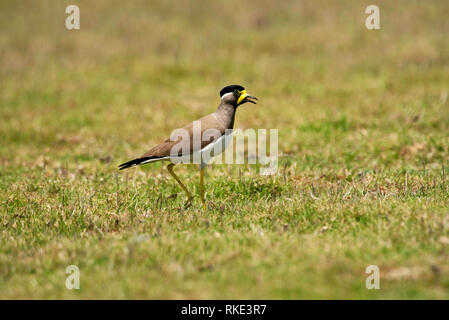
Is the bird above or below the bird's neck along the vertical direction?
below

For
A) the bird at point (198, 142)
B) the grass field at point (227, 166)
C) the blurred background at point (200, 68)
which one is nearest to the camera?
the grass field at point (227, 166)

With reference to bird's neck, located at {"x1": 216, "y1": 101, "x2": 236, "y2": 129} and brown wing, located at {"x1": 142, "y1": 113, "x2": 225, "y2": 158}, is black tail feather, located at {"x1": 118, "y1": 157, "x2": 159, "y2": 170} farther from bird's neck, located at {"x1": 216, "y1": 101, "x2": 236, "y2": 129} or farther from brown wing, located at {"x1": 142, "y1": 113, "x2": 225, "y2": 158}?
bird's neck, located at {"x1": 216, "y1": 101, "x2": 236, "y2": 129}

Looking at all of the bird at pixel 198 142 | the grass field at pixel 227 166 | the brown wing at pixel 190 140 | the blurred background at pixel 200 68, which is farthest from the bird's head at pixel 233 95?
the blurred background at pixel 200 68

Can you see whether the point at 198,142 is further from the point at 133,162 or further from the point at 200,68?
the point at 200,68

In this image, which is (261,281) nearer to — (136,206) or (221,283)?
(221,283)

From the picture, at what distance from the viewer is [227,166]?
10.5 metres

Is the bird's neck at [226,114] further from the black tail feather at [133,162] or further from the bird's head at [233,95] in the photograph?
the black tail feather at [133,162]

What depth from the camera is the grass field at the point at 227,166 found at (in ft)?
18.3

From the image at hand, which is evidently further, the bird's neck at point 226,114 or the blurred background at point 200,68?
the blurred background at point 200,68

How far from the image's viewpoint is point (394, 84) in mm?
16266

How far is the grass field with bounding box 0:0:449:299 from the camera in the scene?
219 inches

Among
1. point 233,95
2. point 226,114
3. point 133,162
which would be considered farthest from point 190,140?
point 233,95

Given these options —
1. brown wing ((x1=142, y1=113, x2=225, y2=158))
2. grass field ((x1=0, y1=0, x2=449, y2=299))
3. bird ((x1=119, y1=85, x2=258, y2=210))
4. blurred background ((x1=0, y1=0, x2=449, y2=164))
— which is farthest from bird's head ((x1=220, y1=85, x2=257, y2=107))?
blurred background ((x1=0, y1=0, x2=449, y2=164))

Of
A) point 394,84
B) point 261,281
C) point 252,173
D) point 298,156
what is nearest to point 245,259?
point 261,281
